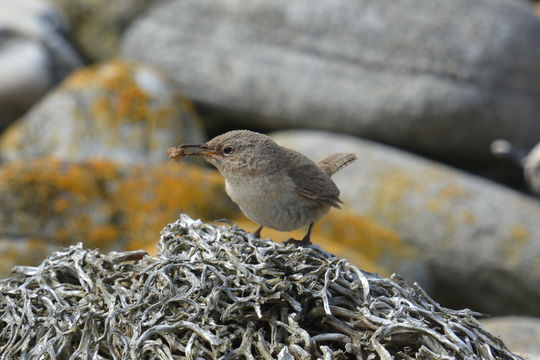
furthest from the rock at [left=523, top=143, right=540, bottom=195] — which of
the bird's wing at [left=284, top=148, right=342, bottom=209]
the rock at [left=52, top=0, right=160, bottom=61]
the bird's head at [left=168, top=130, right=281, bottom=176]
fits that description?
the rock at [left=52, top=0, right=160, bottom=61]

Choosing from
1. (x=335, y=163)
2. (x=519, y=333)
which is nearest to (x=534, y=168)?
(x=519, y=333)

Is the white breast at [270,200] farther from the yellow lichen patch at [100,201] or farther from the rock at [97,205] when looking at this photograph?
the yellow lichen patch at [100,201]

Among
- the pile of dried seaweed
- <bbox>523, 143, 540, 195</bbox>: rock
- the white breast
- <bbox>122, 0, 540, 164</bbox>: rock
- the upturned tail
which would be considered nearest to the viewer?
the pile of dried seaweed

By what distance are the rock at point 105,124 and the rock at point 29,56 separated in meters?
0.71

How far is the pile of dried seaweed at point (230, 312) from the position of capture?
334 centimetres

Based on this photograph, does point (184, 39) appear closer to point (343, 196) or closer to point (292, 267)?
point (343, 196)

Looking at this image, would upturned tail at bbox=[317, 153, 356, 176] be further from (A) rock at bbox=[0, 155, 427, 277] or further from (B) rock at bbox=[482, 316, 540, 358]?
(B) rock at bbox=[482, 316, 540, 358]

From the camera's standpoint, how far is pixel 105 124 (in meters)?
10.1

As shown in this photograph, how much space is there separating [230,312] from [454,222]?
261 inches

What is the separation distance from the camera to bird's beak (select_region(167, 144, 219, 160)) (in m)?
4.80

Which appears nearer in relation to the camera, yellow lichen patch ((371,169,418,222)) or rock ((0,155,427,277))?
rock ((0,155,427,277))

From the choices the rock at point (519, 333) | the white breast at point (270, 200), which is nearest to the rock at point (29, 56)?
the white breast at point (270, 200)

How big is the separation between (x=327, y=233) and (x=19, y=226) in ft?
10.5

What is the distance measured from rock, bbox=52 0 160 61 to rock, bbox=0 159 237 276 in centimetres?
445
